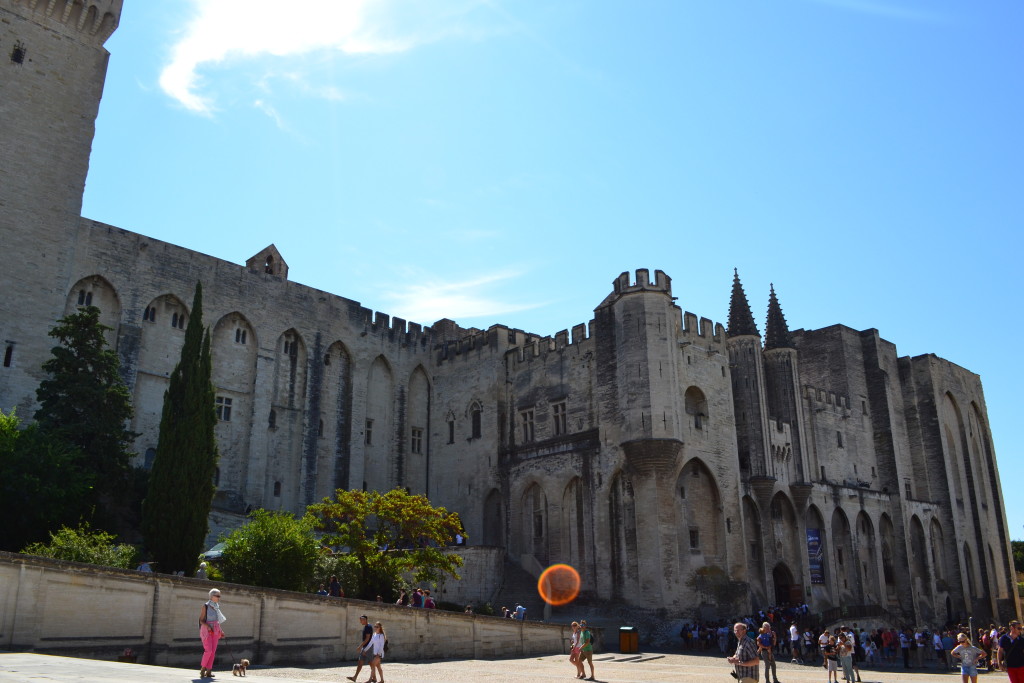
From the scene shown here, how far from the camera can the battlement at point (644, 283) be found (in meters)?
31.8

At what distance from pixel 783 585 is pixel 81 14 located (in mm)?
35171

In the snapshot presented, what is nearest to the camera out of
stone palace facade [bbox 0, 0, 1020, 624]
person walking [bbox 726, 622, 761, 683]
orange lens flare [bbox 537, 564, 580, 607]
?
person walking [bbox 726, 622, 761, 683]

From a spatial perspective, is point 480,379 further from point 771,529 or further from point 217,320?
point 771,529

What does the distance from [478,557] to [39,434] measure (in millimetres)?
15657

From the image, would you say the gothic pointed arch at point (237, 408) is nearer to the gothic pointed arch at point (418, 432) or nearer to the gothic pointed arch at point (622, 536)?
the gothic pointed arch at point (418, 432)

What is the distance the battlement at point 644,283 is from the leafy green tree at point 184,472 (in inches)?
622

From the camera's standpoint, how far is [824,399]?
133 ft

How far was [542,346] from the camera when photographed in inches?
1416

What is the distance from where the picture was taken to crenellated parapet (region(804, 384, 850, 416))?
39.8m

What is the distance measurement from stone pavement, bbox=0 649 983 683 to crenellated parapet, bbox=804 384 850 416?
59.0 feet

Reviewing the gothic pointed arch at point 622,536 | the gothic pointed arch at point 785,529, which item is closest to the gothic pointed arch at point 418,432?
the gothic pointed arch at point 622,536

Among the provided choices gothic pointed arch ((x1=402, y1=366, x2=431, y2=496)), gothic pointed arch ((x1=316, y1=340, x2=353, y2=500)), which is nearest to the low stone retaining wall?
gothic pointed arch ((x1=316, y1=340, x2=353, y2=500))

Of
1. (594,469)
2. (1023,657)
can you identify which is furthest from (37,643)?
(594,469)

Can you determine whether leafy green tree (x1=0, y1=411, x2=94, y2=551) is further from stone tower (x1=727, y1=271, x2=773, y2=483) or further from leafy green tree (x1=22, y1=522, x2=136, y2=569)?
stone tower (x1=727, y1=271, x2=773, y2=483)
